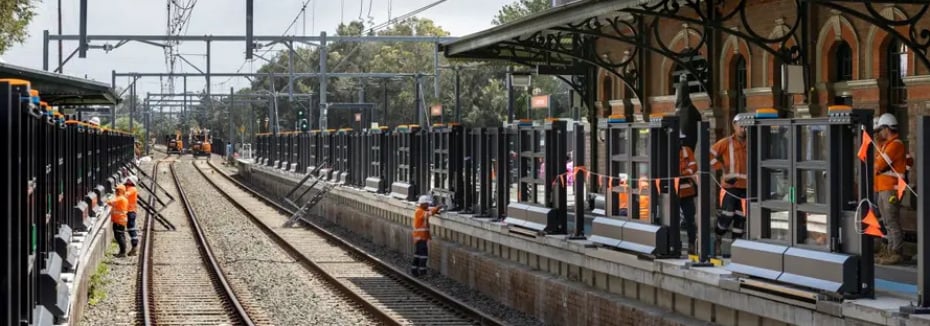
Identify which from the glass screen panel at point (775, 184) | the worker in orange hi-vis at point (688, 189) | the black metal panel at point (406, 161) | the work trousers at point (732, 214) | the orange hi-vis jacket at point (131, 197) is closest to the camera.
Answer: the glass screen panel at point (775, 184)

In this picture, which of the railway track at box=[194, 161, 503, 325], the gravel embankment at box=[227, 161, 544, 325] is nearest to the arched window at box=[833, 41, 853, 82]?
the gravel embankment at box=[227, 161, 544, 325]

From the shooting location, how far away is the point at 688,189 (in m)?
13.9

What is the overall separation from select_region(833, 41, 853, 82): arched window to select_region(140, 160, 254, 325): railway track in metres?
8.50

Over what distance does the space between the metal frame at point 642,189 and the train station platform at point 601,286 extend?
0.20 metres

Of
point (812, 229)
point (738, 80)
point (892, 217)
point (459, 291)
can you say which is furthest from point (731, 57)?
point (812, 229)

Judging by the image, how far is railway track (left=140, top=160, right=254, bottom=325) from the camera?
1811cm

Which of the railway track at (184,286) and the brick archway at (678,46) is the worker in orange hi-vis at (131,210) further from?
the brick archway at (678,46)

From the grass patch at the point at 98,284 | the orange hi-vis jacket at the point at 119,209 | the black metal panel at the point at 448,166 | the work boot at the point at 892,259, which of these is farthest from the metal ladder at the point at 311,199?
the work boot at the point at 892,259

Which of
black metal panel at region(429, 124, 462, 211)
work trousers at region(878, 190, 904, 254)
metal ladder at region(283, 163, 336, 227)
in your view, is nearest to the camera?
work trousers at region(878, 190, 904, 254)

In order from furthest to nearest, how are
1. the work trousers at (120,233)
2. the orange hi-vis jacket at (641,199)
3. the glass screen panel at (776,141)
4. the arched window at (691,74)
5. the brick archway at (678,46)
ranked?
the work trousers at (120,233) → the brick archway at (678,46) → the arched window at (691,74) → the orange hi-vis jacket at (641,199) → the glass screen panel at (776,141)

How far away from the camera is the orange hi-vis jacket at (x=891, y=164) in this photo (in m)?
11.3

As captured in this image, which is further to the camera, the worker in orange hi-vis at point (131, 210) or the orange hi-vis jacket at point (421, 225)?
the worker in orange hi-vis at point (131, 210)

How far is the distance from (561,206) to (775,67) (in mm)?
4497

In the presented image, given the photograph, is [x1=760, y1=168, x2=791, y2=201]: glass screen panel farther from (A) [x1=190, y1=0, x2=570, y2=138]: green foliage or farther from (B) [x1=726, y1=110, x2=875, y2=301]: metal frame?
(A) [x1=190, y1=0, x2=570, y2=138]: green foliage
